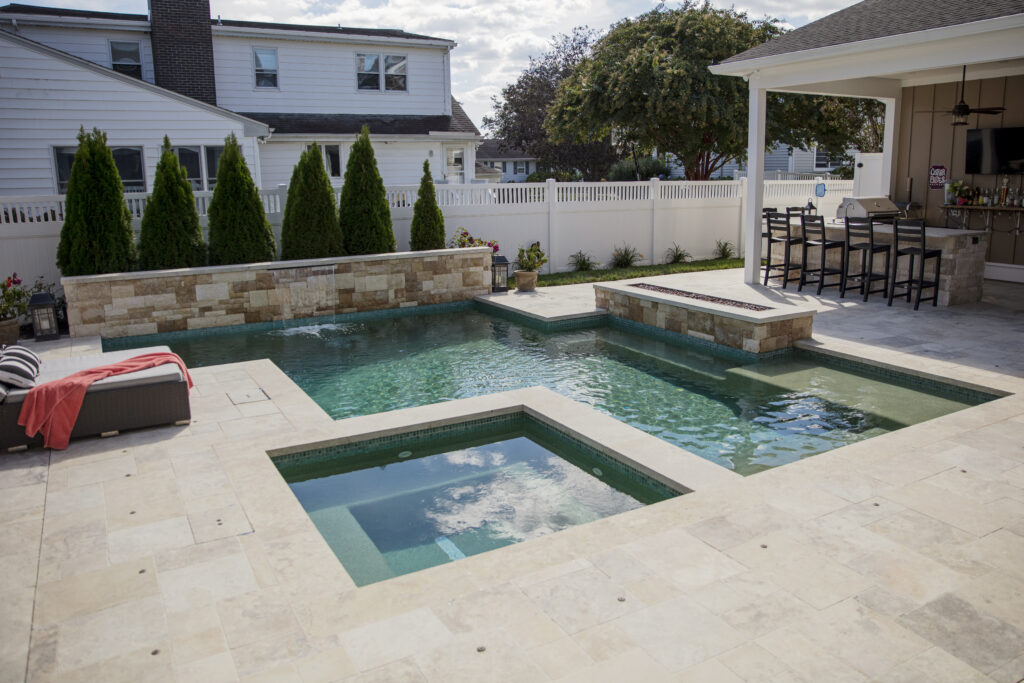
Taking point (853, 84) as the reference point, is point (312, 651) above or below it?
below

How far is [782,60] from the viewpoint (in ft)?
34.0

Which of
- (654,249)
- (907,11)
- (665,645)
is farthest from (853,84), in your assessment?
(665,645)

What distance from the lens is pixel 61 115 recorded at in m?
13.1

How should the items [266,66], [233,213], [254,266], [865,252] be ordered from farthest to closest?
[266,66]
[865,252]
[233,213]
[254,266]

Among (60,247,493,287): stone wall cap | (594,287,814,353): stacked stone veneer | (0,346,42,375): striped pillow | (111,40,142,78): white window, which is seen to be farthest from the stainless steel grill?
(111,40,142,78): white window

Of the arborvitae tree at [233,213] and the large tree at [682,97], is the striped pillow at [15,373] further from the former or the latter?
the large tree at [682,97]

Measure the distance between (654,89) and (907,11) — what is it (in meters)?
6.64

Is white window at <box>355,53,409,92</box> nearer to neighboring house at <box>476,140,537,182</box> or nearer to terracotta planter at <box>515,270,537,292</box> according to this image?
terracotta planter at <box>515,270,537,292</box>

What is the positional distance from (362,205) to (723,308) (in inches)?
224

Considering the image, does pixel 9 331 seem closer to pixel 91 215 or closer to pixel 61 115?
pixel 91 215

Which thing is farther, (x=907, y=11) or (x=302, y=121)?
(x=302, y=121)

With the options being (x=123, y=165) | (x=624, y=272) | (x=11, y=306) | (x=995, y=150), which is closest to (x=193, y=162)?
(x=123, y=165)

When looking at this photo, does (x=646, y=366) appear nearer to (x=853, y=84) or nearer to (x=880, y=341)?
(x=880, y=341)

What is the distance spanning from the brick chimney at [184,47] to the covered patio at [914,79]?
36.4 ft
